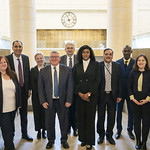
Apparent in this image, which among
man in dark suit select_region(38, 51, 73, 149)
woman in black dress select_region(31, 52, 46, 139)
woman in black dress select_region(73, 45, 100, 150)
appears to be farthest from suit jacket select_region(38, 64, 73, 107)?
woman in black dress select_region(31, 52, 46, 139)

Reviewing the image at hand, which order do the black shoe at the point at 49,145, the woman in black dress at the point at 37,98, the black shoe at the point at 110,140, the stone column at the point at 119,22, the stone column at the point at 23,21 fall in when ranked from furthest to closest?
the stone column at the point at 23,21 → the stone column at the point at 119,22 → the woman in black dress at the point at 37,98 → the black shoe at the point at 110,140 → the black shoe at the point at 49,145

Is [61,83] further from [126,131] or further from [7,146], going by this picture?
[126,131]

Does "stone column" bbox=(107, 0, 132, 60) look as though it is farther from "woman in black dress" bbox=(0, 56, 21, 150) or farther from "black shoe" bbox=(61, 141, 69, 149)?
"woman in black dress" bbox=(0, 56, 21, 150)

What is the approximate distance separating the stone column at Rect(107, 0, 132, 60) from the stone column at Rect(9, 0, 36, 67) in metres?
2.73

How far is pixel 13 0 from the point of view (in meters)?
6.33

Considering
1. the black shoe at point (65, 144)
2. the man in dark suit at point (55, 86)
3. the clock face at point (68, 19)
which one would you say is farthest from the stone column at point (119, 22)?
the clock face at point (68, 19)

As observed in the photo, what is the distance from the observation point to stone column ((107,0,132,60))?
6.27 m

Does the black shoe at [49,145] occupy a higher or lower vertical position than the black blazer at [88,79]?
lower

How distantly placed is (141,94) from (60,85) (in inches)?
56.9

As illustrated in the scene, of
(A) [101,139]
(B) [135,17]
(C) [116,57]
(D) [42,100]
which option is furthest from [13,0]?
(B) [135,17]

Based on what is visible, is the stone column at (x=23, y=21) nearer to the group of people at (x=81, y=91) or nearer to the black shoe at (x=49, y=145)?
the group of people at (x=81, y=91)

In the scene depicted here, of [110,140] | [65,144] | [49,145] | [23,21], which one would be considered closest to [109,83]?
[110,140]

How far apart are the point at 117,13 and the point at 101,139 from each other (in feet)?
14.1

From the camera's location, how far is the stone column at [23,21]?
6395mm
